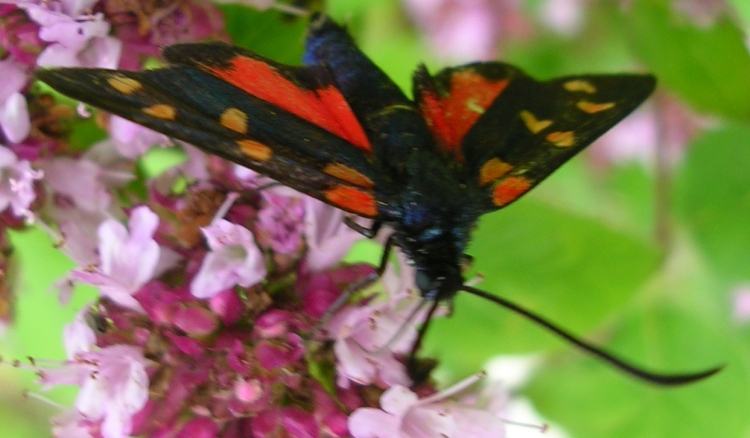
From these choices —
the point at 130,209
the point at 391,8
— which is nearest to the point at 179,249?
the point at 130,209

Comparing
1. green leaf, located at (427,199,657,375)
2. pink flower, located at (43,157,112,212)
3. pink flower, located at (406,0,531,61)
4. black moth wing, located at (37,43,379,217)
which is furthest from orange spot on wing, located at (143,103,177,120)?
pink flower, located at (406,0,531,61)

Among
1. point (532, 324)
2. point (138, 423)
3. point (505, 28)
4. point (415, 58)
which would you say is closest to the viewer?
point (138, 423)

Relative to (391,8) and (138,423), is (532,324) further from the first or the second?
(391,8)

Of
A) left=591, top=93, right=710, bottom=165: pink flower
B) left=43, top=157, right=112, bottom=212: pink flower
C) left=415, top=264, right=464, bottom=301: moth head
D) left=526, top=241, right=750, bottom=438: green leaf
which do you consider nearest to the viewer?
left=415, top=264, right=464, bottom=301: moth head

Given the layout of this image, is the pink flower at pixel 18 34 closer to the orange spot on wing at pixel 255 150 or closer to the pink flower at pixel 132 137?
the pink flower at pixel 132 137

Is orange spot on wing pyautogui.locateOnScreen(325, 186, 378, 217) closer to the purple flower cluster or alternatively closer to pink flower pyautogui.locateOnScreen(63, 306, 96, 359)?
the purple flower cluster

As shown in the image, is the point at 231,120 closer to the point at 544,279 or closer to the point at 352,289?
the point at 352,289
